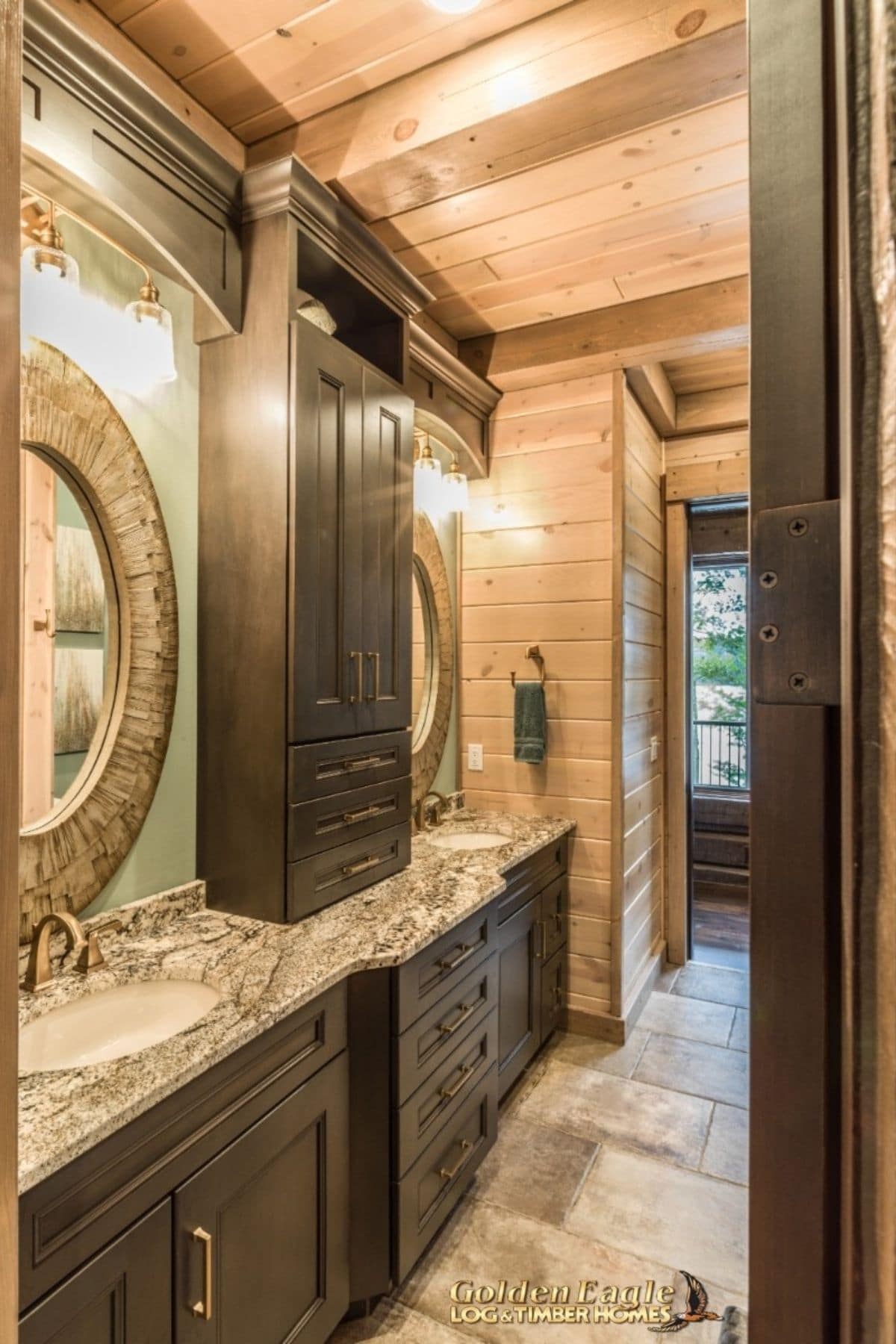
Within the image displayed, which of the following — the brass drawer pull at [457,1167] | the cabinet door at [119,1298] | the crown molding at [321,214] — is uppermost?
the crown molding at [321,214]

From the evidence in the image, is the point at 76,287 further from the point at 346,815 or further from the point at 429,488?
the point at 429,488

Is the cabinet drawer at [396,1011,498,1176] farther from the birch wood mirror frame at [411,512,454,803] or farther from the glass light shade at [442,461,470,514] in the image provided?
the glass light shade at [442,461,470,514]

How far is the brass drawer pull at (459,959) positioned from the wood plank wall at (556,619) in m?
1.04

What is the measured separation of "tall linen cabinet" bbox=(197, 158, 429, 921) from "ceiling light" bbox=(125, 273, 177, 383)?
12cm

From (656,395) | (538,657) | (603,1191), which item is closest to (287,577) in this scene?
(538,657)

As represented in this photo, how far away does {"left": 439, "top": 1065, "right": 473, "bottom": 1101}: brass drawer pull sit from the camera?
5.80ft

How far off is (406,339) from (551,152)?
67 cm

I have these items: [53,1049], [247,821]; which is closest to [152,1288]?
[53,1049]

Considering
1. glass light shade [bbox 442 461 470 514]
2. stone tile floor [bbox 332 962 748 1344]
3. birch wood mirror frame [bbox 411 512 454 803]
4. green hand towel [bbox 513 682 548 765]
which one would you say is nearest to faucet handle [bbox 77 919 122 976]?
stone tile floor [bbox 332 962 748 1344]

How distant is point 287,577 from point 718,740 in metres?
5.54

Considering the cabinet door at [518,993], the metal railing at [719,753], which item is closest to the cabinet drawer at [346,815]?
the cabinet door at [518,993]

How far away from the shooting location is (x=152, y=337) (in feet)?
5.33

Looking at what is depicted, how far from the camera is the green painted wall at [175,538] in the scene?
1.60 m

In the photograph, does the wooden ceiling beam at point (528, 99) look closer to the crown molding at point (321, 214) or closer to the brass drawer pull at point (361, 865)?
the crown molding at point (321, 214)
